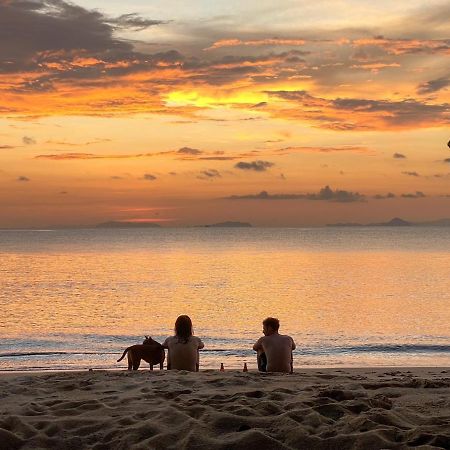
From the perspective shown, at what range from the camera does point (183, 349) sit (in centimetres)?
1130

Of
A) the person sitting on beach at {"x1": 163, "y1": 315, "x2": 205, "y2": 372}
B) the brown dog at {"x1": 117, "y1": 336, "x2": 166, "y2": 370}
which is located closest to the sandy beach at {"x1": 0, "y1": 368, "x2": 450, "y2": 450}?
the person sitting on beach at {"x1": 163, "y1": 315, "x2": 205, "y2": 372}

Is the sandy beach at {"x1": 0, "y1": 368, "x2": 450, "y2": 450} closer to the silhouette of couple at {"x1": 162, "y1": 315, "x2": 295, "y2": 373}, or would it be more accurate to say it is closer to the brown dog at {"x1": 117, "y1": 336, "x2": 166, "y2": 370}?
the silhouette of couple at {"x1": 162, "y1": 315, "x2": 295, "y2": 373}

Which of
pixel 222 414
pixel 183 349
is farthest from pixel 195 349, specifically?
pixel 222 414

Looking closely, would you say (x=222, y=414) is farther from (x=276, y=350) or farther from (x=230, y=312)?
(x=230, y=312)

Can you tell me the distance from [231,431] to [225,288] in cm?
4723

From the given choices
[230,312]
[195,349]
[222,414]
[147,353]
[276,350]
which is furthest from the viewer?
[230,312]

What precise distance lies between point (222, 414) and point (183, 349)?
15.4ft

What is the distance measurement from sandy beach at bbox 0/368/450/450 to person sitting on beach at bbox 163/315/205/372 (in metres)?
1.74

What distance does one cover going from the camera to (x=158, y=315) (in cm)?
3809

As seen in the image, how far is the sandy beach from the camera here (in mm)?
5922

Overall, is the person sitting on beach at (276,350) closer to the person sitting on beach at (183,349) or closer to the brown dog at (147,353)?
the person sitting on beach at (183,349)

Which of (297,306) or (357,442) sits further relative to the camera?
(297,306)

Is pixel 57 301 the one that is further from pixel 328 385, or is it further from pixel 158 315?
pixel 328 385

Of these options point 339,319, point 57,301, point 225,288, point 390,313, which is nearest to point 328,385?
point 339,319
